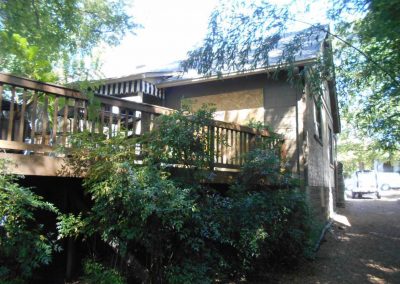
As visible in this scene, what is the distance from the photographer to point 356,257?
27.5ft

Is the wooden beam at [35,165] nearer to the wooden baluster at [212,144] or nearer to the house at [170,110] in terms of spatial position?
the house at [170,110]

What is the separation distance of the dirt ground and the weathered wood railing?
2581 mm

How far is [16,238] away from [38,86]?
1.99 meters

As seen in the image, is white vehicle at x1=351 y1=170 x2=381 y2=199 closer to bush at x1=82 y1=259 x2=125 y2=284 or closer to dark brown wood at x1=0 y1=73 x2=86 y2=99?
bush at x1=82 y1=259 x2=125 y2=284

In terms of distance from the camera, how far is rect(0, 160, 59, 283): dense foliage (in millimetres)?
4023

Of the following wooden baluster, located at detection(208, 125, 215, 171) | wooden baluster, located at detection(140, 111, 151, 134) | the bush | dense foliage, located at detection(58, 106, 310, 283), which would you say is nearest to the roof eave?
wooden baluster, located at detection(208, 125, 215, 171)

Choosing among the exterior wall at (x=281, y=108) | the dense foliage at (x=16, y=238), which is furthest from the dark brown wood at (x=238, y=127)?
the dense foliage at (x=16, y=238)

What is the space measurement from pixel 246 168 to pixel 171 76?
17.9ft

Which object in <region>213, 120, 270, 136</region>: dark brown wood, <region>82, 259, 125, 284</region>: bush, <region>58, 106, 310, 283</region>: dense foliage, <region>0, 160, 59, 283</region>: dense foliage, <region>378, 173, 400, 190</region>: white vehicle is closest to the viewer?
<region>0, 160, 59, 283</region>: dense foliage

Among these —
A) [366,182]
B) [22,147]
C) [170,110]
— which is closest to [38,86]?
[22,147]

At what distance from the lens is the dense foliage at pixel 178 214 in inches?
193

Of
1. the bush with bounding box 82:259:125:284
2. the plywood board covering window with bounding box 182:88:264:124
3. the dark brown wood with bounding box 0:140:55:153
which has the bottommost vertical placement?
the bush with bounding box 82:259:125:284

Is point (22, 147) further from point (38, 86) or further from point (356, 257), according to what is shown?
point (356, 257)

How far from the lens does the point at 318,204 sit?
36.6 feet
